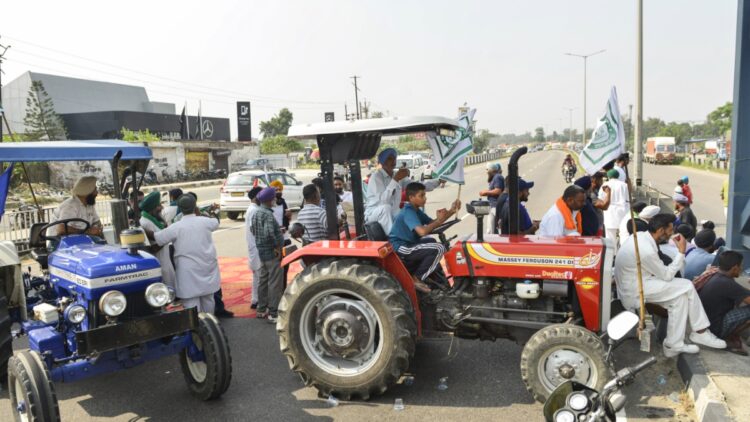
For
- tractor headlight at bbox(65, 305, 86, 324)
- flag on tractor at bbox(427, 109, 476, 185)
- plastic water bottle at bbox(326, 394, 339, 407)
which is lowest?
plastic water bottle at bbox(326, 394, 339, 407)

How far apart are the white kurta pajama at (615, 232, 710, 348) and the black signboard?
5462 centimetres

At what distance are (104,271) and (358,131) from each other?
232cm

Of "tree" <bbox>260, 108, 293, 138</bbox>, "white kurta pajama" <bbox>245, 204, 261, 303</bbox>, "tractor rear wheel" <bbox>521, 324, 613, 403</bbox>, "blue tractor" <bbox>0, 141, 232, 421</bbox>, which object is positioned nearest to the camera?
"blue tractor" <bbox>0, 141, 232, 421</bbox>

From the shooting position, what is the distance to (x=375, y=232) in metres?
5.36

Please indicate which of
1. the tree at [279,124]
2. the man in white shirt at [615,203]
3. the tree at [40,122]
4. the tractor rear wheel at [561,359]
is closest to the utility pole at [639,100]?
the man in white shirt at [615,203]

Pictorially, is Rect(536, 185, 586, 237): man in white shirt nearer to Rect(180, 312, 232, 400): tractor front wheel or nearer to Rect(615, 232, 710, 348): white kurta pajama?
Rect(615, 232, 710, 348): white kurta pajama

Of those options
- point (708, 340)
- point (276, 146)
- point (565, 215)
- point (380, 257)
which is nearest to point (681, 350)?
point (708, 340)

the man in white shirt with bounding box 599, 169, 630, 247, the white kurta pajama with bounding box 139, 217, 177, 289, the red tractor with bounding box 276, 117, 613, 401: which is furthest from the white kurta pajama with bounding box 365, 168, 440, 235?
the man in white shirt with bounding box 599, 169, 630, 247

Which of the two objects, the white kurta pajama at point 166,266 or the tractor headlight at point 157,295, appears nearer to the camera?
the tractor headlight at point 157,295

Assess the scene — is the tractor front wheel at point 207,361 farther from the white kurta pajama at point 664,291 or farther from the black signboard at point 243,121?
the black signboard at point 243,121

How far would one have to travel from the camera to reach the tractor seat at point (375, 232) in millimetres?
5340

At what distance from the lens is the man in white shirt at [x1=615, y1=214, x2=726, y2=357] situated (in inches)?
196

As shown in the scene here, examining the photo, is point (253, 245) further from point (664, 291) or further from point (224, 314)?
point (664, 291)

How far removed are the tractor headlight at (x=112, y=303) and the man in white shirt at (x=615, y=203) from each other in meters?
7.84
